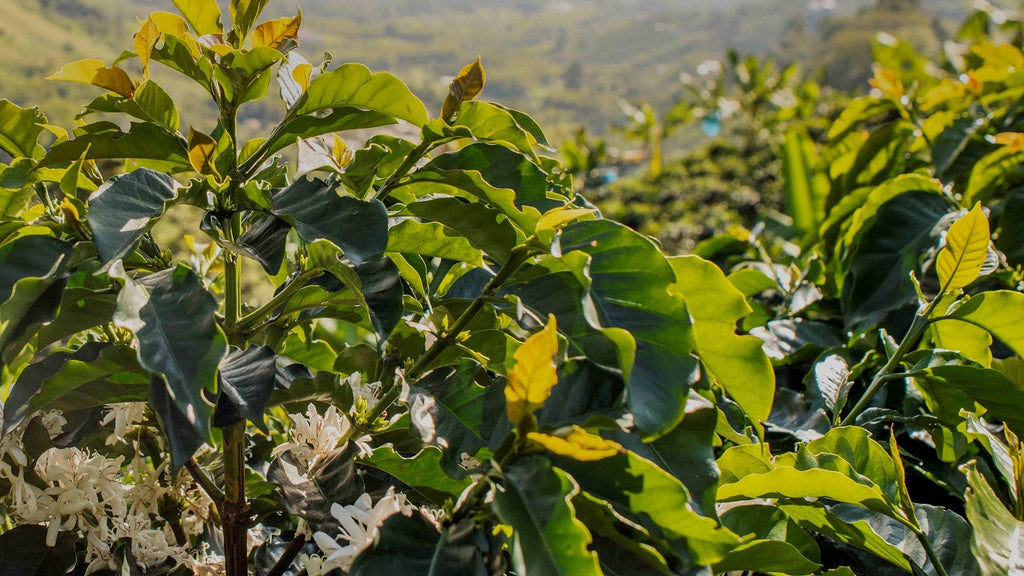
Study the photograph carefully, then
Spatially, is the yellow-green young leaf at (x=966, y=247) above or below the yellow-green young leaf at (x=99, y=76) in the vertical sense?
below

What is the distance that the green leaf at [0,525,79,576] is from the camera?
2.07 feet

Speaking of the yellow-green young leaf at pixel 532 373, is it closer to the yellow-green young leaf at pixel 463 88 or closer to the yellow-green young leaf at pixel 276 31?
the yellow-green young leaf at pixel 463 88

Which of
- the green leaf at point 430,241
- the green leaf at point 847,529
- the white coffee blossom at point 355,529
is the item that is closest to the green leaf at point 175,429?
the white coffee blossom at point 355,529

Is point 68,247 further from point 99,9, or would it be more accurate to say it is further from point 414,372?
point 99,9

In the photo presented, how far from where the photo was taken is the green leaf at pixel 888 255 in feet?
3.51

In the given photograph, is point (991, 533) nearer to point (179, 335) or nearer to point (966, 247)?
point (966, 247)

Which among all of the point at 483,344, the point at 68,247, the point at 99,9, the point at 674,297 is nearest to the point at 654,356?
the point at 674,297

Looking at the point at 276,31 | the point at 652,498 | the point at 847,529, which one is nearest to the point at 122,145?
the point at 276,31

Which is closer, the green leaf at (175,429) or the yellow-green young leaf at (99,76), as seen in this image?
the green leaf at (175,429)

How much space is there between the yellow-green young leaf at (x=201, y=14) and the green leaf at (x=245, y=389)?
1.00 feet

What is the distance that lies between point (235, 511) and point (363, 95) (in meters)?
0.41

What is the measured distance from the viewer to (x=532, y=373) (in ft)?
1.49

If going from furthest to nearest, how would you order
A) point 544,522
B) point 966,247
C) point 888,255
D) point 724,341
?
point 888,255 → point 966,247 → point 724,341 → point 544,522

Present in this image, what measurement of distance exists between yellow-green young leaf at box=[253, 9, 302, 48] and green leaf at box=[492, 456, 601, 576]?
1.47ft
